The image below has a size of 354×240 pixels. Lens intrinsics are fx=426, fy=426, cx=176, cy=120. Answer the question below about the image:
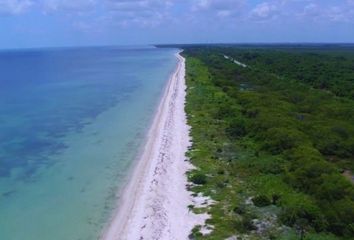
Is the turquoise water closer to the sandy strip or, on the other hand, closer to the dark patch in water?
the dark patch in water

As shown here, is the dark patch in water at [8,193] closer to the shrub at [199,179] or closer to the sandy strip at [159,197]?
the sandy strip at [159,197]

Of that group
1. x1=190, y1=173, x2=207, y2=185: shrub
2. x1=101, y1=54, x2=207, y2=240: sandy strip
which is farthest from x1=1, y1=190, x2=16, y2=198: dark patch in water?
x1=190, y1=173, x2=207, y2=185: shrub

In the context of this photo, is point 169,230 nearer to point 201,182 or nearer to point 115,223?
point 115,223

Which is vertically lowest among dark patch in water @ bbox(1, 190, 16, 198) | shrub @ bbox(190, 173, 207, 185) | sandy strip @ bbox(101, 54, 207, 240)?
dark patch in water @ bbox(1, 190, 16, 198)

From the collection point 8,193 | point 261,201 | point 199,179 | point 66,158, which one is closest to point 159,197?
point 199,179

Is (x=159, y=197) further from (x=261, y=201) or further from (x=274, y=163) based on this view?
(x=274, y=163)

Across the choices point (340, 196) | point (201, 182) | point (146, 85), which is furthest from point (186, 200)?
point (146, 85)
